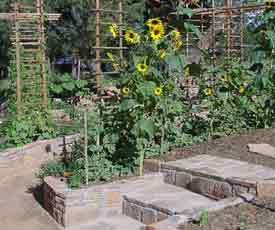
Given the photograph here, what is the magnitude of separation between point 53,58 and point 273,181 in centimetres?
1413

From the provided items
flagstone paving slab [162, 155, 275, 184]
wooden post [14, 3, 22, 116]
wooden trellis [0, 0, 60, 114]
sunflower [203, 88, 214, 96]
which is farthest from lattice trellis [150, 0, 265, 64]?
flagstone paving slab [162, 155, 275, 184]

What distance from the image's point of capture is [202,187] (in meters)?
4.73

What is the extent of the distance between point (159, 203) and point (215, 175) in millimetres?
595

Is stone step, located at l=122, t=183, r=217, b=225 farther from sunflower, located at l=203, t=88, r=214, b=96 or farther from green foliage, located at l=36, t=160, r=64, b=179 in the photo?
sunflower, located at l=203, t=88, r=214, b=96

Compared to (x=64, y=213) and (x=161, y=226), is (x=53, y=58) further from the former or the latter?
(x=161, y=226)

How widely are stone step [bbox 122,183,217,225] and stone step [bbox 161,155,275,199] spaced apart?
94mm

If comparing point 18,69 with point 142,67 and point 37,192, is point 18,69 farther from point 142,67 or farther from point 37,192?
point 142,67

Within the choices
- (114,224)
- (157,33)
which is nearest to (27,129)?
(114,224)

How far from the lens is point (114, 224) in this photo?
176 inches

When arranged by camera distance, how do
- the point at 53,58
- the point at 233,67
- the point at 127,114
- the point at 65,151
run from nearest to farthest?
the point at 127,114 < the point at 65,151 < the point at 233,67 < the point at 53,58

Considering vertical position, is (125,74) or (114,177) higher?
(125,74)

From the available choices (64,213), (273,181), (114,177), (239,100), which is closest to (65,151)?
(114,177)

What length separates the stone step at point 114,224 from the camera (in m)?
4.38

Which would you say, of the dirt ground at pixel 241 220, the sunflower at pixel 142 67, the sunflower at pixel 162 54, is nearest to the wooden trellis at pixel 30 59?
the sunflower at pixel 142 67
